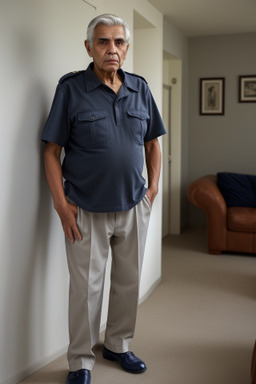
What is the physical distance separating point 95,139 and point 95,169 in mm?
137

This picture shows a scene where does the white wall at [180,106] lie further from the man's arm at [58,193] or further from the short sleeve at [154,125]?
the man's arm at [58,193]

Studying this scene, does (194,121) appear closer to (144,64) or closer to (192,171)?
(192,171)

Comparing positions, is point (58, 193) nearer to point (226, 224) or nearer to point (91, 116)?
point (91, 116)

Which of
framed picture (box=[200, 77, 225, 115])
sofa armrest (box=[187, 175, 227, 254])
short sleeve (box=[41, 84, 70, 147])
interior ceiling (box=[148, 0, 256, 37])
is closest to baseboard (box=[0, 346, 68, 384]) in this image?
short sleeve (box=[41, 84, 70, 147])

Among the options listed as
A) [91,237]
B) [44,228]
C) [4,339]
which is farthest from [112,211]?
[4,339]

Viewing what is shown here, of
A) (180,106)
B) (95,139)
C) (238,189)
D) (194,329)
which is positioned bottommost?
(194,329)

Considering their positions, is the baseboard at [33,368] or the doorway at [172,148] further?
the doorway at [172,148]

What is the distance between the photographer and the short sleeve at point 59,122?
2.23 meters

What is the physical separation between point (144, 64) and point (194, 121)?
2.25 meters

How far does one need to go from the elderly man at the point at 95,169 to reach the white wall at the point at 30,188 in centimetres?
14

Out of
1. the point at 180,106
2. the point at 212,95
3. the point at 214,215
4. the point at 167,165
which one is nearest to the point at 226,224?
the point at 214,215

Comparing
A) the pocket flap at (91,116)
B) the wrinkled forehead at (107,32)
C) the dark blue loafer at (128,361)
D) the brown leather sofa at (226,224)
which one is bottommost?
the dark blue loafer at (128,361)

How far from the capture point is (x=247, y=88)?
5.88 m

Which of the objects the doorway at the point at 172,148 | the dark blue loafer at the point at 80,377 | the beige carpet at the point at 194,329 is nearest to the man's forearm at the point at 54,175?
the dark blue loafer at the point at 80,377
